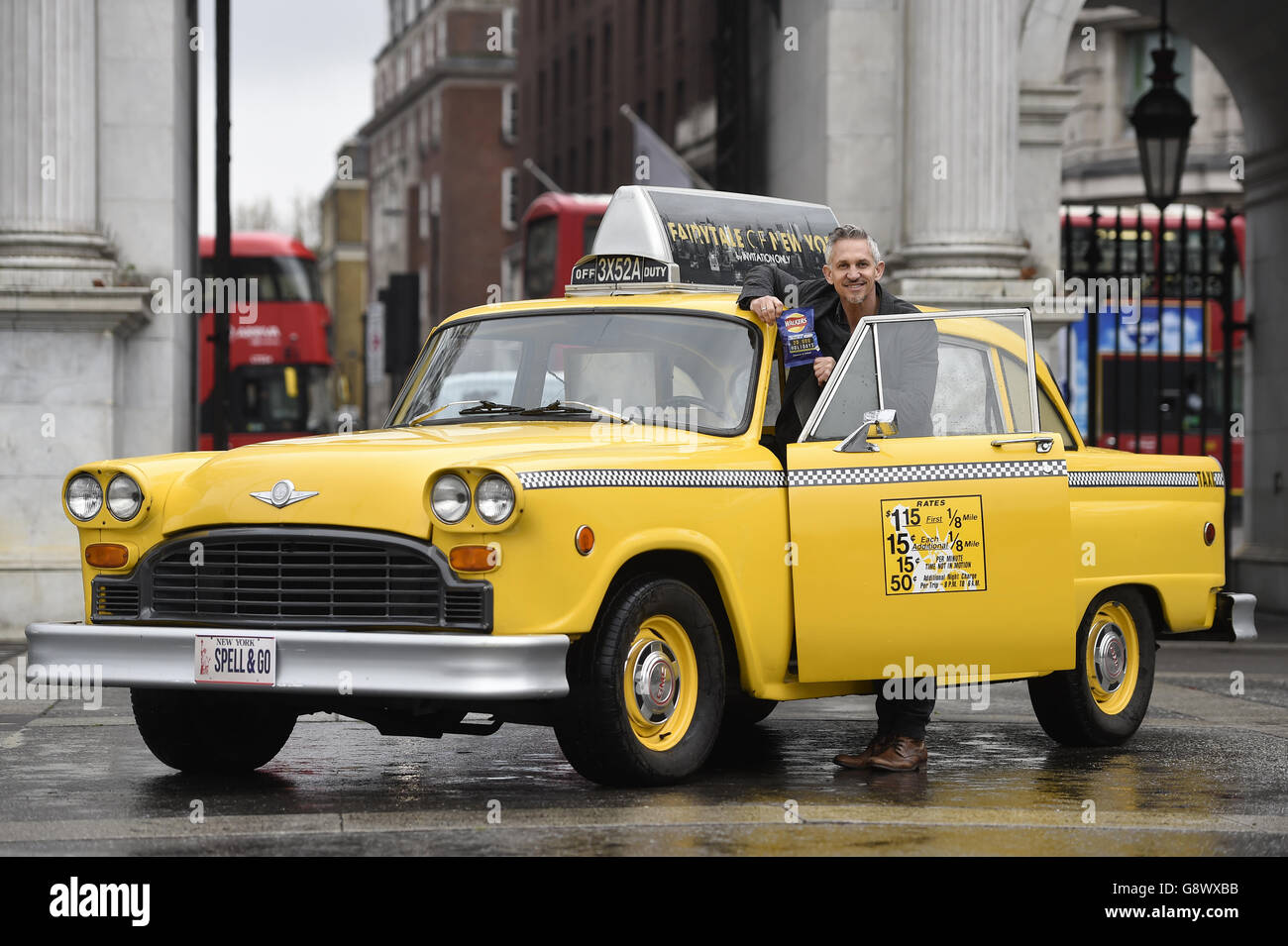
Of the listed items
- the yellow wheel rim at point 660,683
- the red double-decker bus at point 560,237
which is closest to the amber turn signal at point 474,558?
the yellow wheel rim at point 660,683

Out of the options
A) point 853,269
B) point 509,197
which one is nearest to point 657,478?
point 853,269

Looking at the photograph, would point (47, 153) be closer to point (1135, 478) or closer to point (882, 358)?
point (882, 358)

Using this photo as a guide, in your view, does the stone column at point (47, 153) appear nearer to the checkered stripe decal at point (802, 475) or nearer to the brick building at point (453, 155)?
the checkered stripe decal at point (802, 475)

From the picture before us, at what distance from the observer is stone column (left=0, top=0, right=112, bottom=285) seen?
47.4 ft

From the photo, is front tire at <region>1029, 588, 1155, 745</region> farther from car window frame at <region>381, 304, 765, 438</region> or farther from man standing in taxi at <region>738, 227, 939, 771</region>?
car window frame at <region>381, 304, 765, 438</region>

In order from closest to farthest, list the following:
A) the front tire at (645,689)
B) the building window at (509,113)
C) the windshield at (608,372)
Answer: the front tire at (645,689) < the windshield at (608,372) < the building window at (509,113)

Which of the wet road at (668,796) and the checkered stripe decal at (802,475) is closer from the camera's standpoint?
the wet road at (668,796)

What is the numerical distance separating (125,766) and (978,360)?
12.4 feet

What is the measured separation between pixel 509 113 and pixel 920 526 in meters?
78.5

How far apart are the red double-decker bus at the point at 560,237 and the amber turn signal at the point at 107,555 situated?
18.4 metres

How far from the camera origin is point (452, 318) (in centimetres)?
888

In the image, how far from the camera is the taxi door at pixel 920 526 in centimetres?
775

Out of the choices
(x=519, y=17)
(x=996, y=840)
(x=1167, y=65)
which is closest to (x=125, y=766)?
(x=996, y=840)
